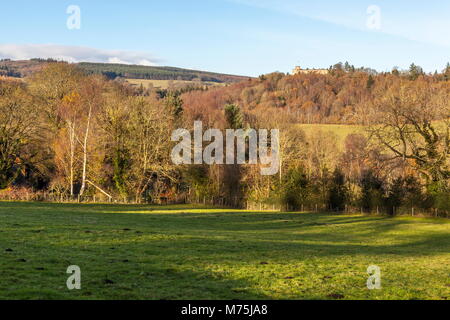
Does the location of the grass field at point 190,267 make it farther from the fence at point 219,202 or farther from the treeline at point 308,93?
Answer: the treeline at point 308,93

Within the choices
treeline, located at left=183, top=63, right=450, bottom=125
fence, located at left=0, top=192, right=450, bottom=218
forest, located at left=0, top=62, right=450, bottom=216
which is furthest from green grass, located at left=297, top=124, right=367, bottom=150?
fence, located at left=0, top=192, right=450, bottom=218

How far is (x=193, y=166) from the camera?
64.9 m

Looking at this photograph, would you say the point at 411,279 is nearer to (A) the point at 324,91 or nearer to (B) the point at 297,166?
(B) the point at 297,166

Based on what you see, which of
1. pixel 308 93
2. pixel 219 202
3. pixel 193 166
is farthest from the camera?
pixel 308 93

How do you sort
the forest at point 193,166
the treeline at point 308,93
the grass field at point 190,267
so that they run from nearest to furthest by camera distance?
1. the grass field at point 190,267
2. the forest at point 193,166
3. the treeline at point 308,93

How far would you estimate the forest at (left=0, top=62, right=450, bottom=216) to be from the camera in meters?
52.0

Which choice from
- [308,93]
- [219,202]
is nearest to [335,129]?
[308,93]

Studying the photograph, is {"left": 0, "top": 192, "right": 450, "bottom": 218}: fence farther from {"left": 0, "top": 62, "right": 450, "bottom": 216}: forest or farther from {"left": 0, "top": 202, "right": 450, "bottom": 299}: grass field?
{"left": 0, "top": 202, "right": 450, "bottom": 299}: grass field

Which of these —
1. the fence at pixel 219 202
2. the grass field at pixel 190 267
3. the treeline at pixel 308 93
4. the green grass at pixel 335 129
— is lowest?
the fence at pixel 219 202

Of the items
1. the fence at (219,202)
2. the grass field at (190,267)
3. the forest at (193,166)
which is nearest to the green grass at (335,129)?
the forest at (193,166)

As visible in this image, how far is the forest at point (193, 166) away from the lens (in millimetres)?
51969

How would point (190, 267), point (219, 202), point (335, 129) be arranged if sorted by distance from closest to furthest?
point (190, 267) < point (219, 202) < point (335, 129)

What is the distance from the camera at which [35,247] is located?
16.8 meters

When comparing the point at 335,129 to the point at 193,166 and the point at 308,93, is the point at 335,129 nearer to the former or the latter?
the point at 308,93
